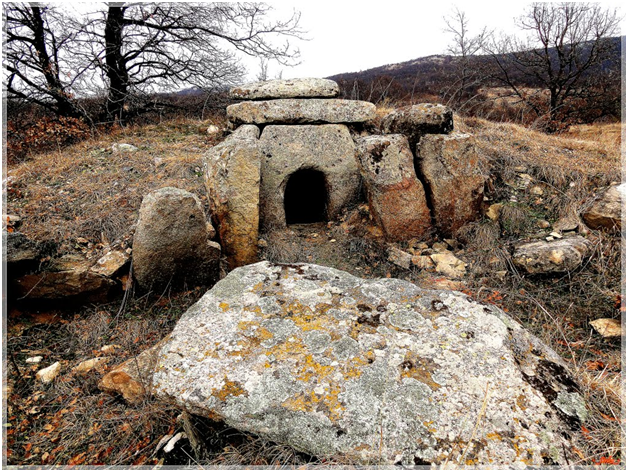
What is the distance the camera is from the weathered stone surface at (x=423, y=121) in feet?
15.8

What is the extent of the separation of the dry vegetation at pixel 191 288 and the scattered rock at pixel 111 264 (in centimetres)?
21

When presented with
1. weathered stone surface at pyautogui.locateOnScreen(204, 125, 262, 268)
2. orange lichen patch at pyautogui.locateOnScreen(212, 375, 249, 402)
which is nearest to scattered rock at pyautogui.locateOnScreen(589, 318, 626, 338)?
orange lichen patch at pyautogui.locateOnScreen(212, 375, 249, 402)

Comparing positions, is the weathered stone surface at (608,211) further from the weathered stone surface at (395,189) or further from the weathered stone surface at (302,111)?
the weathered stone surface at (302,111)

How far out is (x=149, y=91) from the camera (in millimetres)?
9336

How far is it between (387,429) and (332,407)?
29 cm

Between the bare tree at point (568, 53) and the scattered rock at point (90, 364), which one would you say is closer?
the scattered rock at point (90, 364)

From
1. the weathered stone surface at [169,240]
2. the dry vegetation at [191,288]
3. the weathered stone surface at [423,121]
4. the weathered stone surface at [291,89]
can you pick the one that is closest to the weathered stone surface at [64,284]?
the dry vegetation at [191,288]

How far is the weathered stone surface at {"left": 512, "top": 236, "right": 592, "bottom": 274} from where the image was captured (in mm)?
3697

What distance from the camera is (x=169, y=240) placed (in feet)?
11.9

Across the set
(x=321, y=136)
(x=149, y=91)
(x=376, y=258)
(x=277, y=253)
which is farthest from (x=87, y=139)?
(x=376, y=258)

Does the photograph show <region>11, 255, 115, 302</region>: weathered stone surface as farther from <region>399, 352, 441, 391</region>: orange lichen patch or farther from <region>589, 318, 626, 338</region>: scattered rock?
<region>589, 318, 626, 338</region>: scattered rock

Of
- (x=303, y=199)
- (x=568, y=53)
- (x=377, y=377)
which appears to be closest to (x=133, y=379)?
(x=377, y=377)

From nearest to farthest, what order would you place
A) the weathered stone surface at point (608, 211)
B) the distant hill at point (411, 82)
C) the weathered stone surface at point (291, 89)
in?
the weathered stone surface at point (608, 211) → the weathered stone surface at point (291, 89) → the distant hill at point (411, 82)

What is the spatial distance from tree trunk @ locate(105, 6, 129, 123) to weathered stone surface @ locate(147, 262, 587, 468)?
780cm
